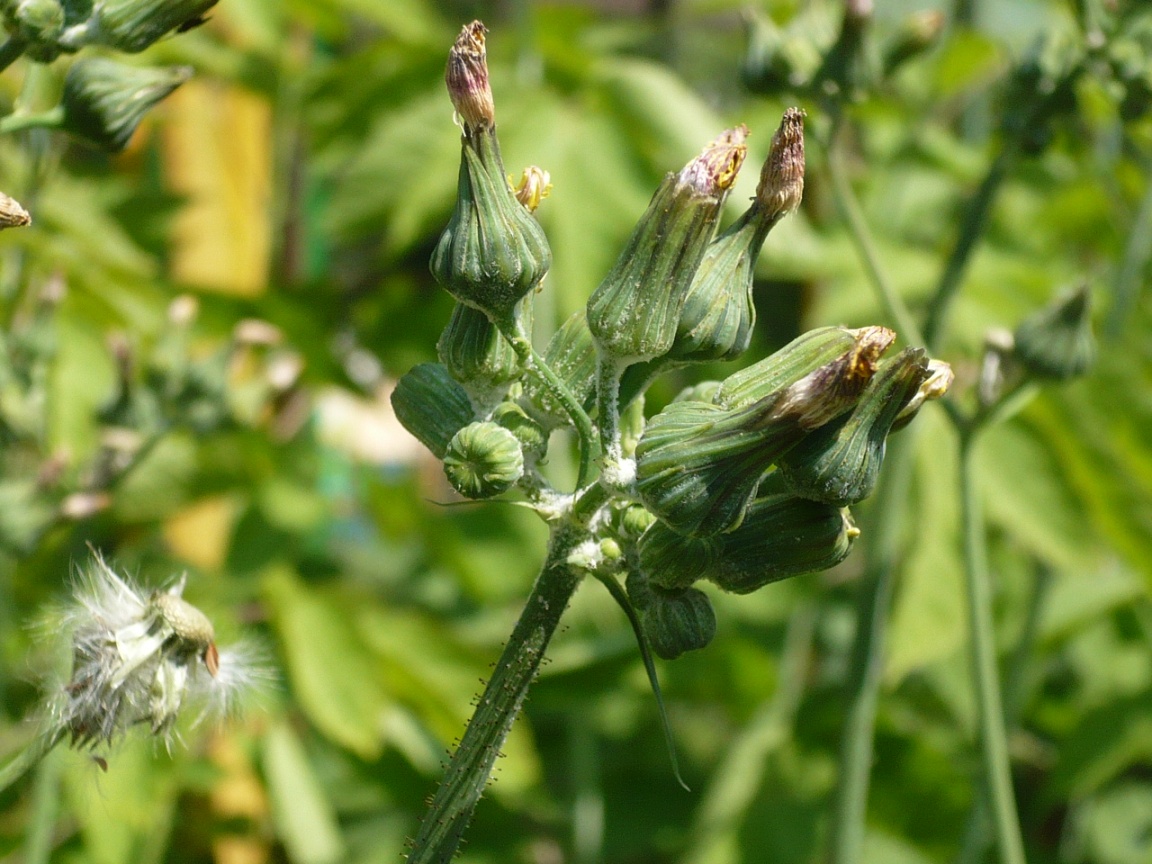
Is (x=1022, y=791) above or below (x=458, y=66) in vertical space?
below

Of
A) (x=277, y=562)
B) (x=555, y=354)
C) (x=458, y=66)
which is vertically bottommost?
A: (x=277, y=562)

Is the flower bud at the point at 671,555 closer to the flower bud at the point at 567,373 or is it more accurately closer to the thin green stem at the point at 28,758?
the flower bud at the point at 567,373

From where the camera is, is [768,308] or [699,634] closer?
[699,634]

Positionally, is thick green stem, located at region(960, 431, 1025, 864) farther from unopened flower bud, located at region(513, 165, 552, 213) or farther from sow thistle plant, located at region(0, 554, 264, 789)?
sow thistle plant, located at region(0, 554, 264, 789)

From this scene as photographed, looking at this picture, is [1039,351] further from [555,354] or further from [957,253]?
[555,354]

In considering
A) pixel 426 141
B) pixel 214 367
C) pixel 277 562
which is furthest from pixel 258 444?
pixel 426 141

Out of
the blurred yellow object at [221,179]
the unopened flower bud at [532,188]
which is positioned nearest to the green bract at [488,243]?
the unopened flower bud at [532,188]

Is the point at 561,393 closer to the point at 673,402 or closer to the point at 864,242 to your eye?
the point at 673,402

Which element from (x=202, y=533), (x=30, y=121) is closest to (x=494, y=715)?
(x=30, y=121)
